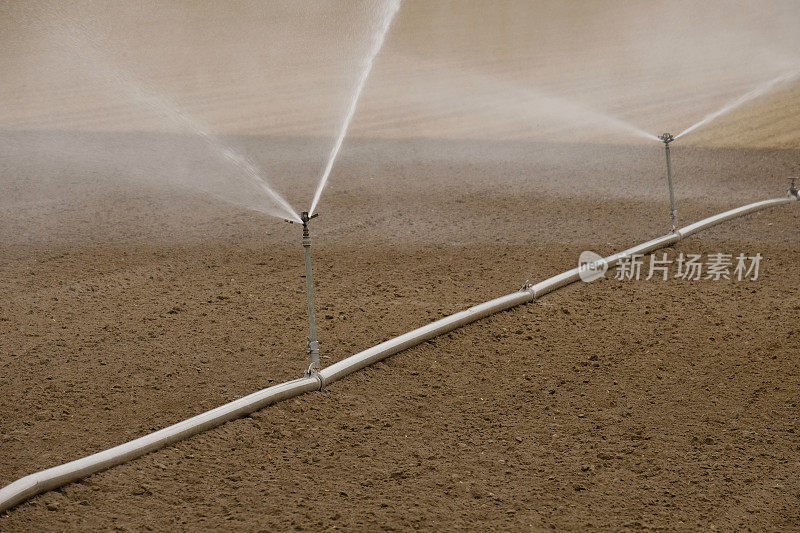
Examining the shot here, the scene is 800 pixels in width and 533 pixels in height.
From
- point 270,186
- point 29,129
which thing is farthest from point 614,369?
point 29,129

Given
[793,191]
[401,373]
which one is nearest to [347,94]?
[793,191]

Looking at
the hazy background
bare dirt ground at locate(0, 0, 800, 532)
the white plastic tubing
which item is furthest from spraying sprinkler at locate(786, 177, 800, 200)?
the white plastic tubing

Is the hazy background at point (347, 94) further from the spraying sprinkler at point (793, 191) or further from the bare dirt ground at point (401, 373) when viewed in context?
the bare dirt ground at point (401, 373)

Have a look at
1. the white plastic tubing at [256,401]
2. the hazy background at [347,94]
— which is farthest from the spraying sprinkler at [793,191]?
the white plastic tubing at [256,401]

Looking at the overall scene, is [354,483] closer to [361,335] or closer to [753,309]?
[361,335]

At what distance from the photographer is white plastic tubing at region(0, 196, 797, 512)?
3.73 meters

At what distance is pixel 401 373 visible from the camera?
5160 mm

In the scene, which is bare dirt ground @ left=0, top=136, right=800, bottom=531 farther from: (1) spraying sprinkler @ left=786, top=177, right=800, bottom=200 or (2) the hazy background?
(2) the hazy background

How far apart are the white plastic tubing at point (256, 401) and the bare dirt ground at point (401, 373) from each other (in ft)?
0.20

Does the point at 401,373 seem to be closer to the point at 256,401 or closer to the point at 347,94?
the point at 256,401

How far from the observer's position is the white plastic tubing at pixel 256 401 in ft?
12.2

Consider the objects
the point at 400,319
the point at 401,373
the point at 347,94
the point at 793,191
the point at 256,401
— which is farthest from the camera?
the point at 347,94

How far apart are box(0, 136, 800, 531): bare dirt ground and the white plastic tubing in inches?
2.4

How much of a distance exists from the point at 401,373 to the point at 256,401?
1.00m
